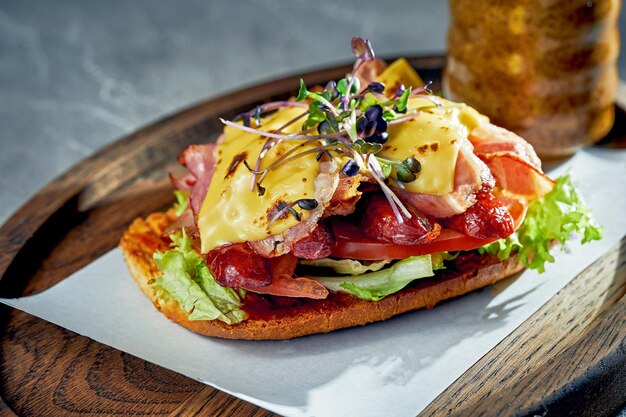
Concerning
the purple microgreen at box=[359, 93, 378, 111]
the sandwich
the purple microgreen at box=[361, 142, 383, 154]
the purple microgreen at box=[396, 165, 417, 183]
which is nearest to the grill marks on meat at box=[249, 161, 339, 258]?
the sandwich

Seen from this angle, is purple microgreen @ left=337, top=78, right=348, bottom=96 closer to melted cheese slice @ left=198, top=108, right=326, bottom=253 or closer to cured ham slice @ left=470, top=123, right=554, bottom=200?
melted cheese slice @ left=198, top=108, right=326, bottom=253

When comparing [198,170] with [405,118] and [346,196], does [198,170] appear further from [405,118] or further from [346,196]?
[405,118]

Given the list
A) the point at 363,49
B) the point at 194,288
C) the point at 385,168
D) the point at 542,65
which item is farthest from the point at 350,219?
the point at 542,65

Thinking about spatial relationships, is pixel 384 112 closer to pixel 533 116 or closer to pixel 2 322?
pixel 533 116

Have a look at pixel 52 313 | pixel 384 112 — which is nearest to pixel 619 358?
pixel 384 112

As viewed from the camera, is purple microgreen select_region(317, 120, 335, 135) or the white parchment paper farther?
purple microgreen select_region(317, 120, 335, 135)

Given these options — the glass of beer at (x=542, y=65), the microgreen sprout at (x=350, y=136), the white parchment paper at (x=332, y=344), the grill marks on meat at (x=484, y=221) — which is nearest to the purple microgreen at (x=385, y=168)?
the microgreen sprout at (x=350, y=136)
